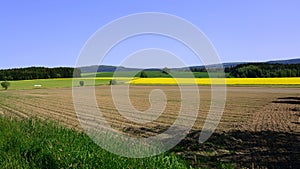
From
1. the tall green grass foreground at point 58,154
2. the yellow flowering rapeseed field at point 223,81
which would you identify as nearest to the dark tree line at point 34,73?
the yellow flowering rapeseed field at point 223,81

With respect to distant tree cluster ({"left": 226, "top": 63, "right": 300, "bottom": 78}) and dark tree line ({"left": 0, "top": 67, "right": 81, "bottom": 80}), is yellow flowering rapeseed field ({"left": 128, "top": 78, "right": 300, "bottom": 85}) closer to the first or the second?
distant tree cluster ({"left": 226, "top": 63, "right": 300, "bottom": 78})

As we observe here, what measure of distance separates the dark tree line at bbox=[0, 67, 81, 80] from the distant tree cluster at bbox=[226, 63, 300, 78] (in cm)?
4658

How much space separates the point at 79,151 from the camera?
7.60m

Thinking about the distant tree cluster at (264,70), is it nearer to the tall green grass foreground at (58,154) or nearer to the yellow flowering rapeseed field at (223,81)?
the yellow flowering rapeseed field at (223,81)

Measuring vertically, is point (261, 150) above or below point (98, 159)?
below

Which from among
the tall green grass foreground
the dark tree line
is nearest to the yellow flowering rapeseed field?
the dark tree line

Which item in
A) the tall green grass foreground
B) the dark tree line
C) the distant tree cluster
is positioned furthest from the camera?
the dark tree line

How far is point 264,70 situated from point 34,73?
6018 cm

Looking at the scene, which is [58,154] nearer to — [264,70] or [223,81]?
[223,81]

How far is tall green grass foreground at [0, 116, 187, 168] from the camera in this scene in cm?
682

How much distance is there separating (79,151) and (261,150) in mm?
6024

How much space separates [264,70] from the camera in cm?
6781

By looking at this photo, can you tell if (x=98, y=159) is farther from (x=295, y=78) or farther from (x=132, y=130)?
(x=295, y=78)

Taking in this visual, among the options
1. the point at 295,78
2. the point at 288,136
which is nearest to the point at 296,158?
the point at 288,136
